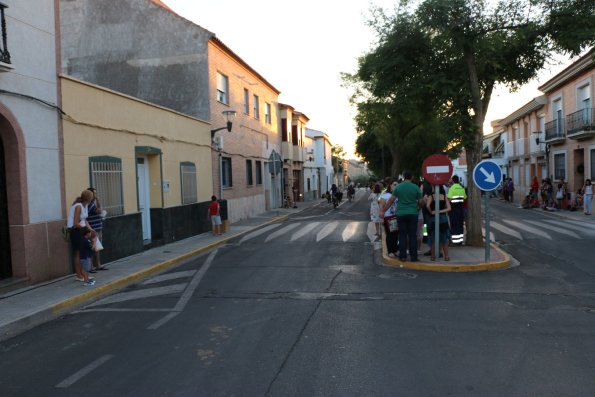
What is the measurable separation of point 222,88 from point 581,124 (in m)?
17.4

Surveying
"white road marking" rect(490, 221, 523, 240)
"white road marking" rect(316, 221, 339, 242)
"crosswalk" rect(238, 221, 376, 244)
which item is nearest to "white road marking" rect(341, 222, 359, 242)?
"crosswalk" rect(238, 221, 376, 244)

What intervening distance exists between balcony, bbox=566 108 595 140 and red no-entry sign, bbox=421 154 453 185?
1736 cm

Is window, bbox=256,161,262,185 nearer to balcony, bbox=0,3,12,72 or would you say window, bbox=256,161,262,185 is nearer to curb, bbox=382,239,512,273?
curb, bbox=382,239,512,273

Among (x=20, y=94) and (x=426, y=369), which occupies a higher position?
(x=20, y=94)

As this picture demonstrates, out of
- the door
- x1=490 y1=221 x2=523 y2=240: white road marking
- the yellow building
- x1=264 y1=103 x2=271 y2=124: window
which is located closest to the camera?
the yellow building

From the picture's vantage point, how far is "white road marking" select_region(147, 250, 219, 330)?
6058 millimetres

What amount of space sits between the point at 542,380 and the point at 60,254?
8.18 m

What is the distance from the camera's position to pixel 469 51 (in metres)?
11.0

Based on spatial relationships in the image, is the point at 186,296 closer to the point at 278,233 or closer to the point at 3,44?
the point at 3,44

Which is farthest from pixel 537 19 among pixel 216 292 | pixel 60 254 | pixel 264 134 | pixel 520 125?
pixel 520 125

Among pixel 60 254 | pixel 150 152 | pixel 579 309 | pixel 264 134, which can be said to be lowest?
pixel 579 309

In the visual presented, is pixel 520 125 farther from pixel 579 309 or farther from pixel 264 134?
pixel 579 309

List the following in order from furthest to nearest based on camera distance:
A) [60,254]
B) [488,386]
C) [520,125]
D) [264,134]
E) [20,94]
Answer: [520,125], [264,134], [60,254], [20,94], [488,386]

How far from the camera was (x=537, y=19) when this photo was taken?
10859 mm
